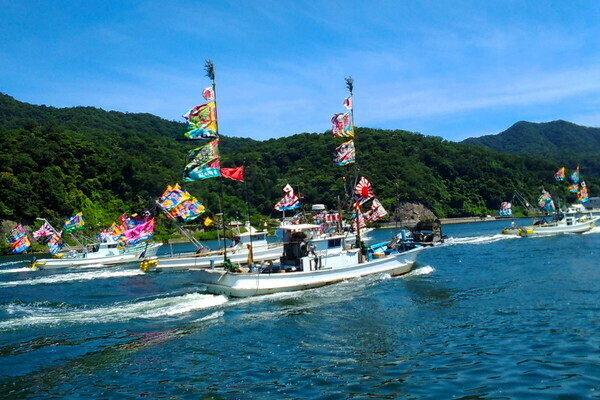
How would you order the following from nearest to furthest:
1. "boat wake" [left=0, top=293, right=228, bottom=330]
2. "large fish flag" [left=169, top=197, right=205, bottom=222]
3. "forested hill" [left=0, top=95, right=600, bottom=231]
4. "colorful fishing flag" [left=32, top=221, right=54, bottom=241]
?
"boat wake" [left=0, top=293, right=228, bottom=330] → "large fish flag" [left=169, top=197, right=205, bottom=222] → "colorful fishing flag" [left=32, top=221, right=54, bottom=241] → "forested hill" [left=0, top=95, right=600, bottom=231]

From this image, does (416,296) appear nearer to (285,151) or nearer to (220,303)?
(220,303)

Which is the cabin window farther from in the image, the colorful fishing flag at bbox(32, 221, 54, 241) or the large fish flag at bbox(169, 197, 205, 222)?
the colorful fishing flag at bbox(32, 221, 54, 241)

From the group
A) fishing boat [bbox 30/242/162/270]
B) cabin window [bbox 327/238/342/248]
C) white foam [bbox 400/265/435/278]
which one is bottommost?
white foam [bbox 400/265/435/278]

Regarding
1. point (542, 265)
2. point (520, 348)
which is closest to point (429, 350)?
point (520, 348)

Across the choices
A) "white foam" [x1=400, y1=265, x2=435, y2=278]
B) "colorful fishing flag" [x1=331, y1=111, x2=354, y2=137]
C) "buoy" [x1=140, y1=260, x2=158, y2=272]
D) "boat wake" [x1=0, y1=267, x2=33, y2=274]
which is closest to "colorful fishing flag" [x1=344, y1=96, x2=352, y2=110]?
"colorful fishing flag" [x1=331, y1=111, x2=354, y2=137]

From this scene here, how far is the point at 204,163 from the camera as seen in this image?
29953 mm

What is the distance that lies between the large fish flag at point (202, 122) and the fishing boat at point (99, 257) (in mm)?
34470

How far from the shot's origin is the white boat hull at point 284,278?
30.5 metres

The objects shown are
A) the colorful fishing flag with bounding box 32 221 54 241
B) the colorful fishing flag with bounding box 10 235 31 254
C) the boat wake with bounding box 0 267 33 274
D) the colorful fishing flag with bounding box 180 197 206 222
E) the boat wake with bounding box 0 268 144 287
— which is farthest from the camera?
the colorful fishing flag with bounding box 32 221 54 241

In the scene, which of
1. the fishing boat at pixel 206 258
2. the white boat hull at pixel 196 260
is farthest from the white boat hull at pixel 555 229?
the white boat hull at pixel 196 260

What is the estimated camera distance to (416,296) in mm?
29844

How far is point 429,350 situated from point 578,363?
4.86 metres

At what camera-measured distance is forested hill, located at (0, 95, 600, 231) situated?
105 meters

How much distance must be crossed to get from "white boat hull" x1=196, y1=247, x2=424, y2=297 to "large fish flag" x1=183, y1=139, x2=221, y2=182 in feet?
20.1
